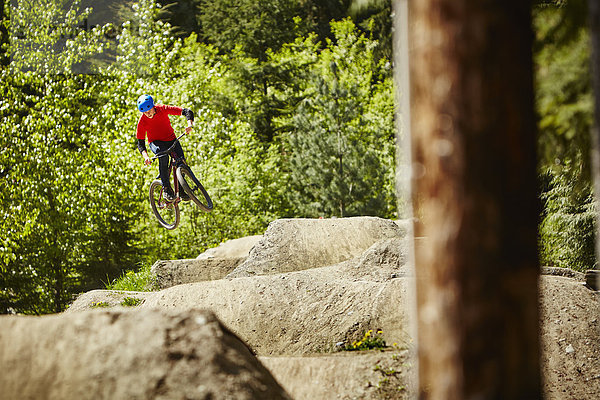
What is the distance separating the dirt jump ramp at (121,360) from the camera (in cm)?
353

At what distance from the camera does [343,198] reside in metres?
19.9

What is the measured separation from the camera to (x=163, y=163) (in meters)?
8.88

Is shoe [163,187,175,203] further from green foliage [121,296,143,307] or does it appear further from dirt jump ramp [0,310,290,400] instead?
dirt jump ramp [0,310,290,400]

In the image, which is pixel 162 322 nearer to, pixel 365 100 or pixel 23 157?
pixel 23 157

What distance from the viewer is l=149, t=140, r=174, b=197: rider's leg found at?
8719 millimetres

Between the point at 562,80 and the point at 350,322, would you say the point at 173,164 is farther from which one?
the point at 562,80

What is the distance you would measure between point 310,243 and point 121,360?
7038mm

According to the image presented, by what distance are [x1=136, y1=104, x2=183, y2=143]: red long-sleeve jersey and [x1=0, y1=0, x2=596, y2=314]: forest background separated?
6.43 m

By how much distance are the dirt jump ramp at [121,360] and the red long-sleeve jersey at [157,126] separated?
4.93 m

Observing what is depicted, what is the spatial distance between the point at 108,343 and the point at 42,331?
447 mm

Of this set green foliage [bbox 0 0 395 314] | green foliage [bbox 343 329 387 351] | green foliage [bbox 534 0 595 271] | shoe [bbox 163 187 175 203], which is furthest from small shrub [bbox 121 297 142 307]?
green foliage [bbox 534 0 595 271]

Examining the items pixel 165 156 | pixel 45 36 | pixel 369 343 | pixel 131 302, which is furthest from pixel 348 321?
pixel 45 36

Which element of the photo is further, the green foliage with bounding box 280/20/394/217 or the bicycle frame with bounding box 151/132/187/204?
the green foliage with bounding box 280/20/394/217

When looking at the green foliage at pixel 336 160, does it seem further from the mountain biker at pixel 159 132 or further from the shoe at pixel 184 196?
the mountain biker at pixel 159 132
